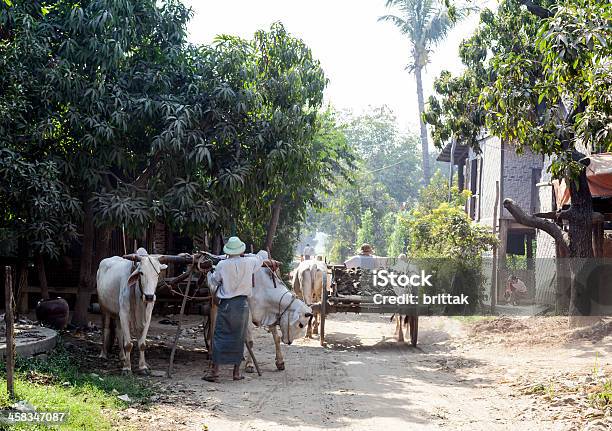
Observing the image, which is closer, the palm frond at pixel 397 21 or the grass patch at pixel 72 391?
the grass patch at pixel 72 391

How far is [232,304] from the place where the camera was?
10500mm

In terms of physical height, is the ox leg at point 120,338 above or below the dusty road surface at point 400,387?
above

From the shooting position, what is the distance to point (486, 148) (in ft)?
94.9

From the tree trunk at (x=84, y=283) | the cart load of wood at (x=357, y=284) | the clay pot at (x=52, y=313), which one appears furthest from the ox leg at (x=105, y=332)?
the cart load of wood at (x=357, y=284)

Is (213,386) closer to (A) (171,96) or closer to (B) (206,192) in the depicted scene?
(B) (206,192)

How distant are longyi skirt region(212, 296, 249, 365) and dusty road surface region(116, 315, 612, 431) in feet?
1.23

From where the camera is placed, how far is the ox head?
1028 cm

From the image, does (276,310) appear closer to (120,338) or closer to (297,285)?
(120,338)

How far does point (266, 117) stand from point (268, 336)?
4.91 meters

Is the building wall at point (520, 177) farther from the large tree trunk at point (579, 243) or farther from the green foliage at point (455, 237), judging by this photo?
the large tree trunk at point (579, 243)

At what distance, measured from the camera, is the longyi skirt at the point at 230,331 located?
33.8 feet

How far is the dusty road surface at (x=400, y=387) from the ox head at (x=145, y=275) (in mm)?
1211

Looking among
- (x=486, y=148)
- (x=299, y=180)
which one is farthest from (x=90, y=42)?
(x=486, y=148)

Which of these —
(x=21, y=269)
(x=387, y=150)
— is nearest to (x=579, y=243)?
(x=21, y=269)
